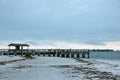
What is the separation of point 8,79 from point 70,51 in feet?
304

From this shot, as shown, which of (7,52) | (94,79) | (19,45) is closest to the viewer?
(94,79)

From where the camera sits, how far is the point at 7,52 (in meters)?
118

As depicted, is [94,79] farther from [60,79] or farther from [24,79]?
[24,79]

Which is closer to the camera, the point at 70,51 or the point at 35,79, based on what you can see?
the point at 35,79

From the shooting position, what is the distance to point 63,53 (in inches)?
4813

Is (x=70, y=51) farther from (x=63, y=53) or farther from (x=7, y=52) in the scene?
(x=7, y=52)

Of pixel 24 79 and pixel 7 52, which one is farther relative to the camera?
pixel 7 52

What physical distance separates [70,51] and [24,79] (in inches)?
3624

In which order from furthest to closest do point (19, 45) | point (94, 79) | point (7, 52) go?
point (7, 52) < point (19, 45) < point (94, 79)

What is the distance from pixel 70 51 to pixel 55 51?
220 inches

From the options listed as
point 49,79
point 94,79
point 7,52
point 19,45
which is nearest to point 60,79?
point 49,79

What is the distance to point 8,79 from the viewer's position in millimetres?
29812

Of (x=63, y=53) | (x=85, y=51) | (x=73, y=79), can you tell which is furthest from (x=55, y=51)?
(x=73, y=79)

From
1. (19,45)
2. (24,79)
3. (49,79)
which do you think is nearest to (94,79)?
(49,79)
